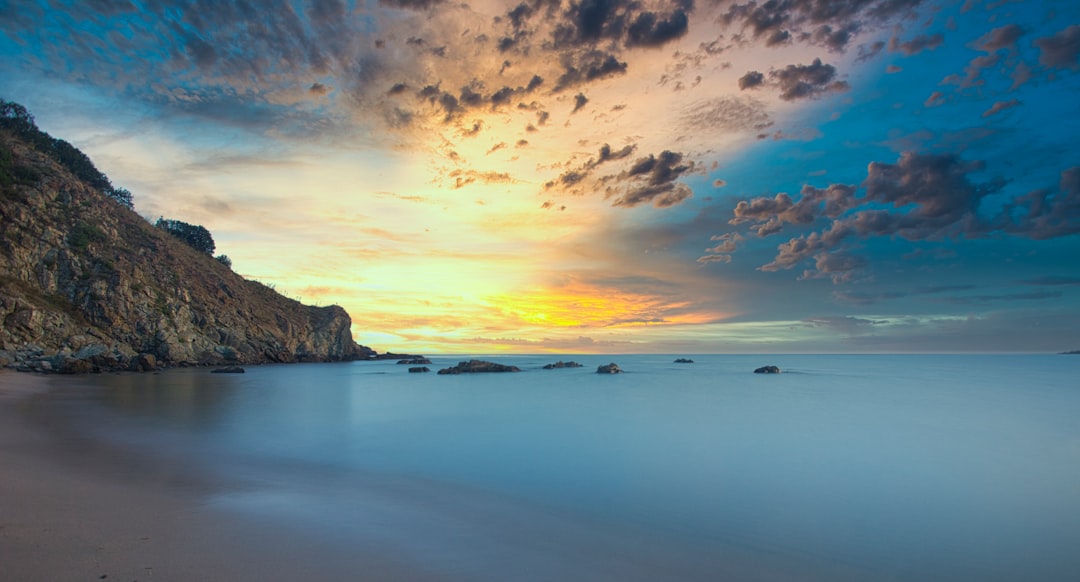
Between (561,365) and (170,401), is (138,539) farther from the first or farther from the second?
(561,365)

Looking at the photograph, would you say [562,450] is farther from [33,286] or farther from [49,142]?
[49,142]

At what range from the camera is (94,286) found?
41594 mm

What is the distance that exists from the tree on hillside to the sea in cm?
7176

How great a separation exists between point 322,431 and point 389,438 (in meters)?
2.68

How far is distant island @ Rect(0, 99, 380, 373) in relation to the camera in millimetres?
34219

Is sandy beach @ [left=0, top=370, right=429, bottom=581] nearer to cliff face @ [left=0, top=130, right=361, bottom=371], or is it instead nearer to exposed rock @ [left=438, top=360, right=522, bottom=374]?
cliff face @ [left=0, top=130, right=361, bottom=371]

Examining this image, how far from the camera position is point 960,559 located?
249 inches

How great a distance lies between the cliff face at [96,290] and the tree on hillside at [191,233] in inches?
571

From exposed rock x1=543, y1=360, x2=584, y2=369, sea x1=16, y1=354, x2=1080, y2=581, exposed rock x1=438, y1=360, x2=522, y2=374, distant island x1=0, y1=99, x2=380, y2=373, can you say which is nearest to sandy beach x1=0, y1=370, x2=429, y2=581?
sea x1=16, y1=354, x2=1080, y2=581

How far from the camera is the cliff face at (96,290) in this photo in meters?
33.9

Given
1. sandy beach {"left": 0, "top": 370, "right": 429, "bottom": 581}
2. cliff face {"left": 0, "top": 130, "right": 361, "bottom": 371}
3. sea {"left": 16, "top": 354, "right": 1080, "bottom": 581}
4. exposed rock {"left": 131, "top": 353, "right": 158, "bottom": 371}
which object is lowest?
sea {"left": 16, "top": 354, "right": 1080, "bottom": 581}

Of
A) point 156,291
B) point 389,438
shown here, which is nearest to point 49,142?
point 156,291

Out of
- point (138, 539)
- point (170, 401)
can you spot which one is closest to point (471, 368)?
point (170, 401)

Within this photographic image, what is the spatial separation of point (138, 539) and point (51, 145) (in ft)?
272
